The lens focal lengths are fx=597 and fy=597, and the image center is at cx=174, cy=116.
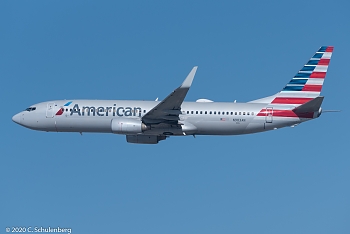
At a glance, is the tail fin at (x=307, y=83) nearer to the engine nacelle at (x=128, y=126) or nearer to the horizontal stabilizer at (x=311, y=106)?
the horizontal stabilizer at (x=311, y=106)

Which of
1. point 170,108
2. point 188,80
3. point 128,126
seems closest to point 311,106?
point 188,80

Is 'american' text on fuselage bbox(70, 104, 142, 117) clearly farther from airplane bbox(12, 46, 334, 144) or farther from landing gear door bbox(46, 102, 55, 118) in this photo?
landing gear door bbox(46, 102, 55, 118)

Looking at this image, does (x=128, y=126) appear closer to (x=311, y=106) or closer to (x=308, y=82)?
(x=311, y=106)

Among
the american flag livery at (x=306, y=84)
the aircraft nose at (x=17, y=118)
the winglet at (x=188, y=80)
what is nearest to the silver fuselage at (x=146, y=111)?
the aircraft nose at (x=17, y=118)

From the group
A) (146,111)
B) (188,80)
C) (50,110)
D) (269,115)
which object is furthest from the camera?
(50,110)

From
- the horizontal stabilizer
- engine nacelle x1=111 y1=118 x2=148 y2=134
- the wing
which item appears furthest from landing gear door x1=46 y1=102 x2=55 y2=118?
the horizontal stabilizer

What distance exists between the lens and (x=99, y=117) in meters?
63.6

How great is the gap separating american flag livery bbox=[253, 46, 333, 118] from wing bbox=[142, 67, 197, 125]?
34.3 ft

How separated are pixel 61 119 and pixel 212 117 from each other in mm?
16377

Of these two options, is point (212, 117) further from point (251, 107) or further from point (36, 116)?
point (36, 116)

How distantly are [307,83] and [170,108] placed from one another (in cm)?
1623

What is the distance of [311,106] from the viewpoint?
59500 millimetres

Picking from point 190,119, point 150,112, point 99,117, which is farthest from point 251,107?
point 99,117

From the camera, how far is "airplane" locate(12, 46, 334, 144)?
201 feet
